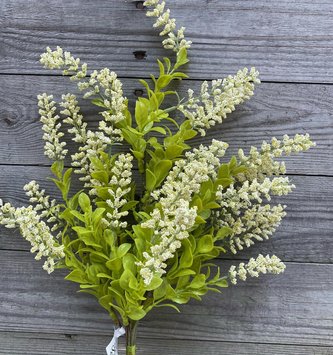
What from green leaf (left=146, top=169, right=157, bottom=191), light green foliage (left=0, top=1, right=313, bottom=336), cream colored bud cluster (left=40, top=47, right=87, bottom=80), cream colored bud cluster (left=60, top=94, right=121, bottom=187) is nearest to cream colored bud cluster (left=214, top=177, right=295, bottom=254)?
light green foliage (left=0, top=1, right=313, bottom=336)

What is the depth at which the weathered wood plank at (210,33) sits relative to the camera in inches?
38.4

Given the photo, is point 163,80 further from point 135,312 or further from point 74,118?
point 135,312

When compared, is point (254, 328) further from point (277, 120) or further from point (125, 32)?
point (125, 32)

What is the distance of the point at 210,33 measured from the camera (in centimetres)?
98

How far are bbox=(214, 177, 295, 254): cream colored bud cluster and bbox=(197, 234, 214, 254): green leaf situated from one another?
5 cm

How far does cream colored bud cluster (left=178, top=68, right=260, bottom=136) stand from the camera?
874 millimetres

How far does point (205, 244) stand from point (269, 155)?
187mm

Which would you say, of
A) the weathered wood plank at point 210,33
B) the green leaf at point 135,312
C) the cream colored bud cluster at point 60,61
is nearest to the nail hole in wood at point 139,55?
the weathered wood plank at point 210,33

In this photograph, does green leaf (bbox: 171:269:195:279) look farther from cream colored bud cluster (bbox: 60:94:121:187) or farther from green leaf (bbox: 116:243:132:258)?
cream colored bud cluster (bbox: 60:94:121:187)

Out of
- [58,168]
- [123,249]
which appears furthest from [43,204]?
[123,249]

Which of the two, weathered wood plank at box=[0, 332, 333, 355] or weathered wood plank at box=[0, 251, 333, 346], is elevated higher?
weathered wood plank at box=[0, 251, 333, 346]

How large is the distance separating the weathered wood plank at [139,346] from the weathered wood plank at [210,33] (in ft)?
1.73

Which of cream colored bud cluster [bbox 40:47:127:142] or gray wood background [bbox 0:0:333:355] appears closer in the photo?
cream colored bud cluster [bbox 40:47:127:142]

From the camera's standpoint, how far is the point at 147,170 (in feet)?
2.92
